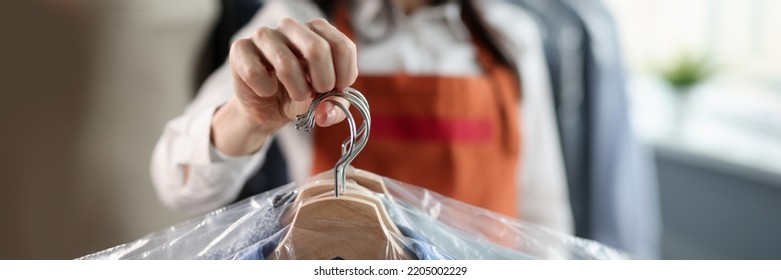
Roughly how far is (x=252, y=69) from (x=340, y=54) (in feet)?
0.16

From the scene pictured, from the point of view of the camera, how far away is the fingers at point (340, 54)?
35 cm

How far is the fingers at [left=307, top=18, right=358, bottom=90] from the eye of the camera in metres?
0.35

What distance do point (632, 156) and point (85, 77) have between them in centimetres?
65

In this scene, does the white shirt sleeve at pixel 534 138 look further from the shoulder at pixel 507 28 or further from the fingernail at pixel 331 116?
the fingernail at pixel 331 116

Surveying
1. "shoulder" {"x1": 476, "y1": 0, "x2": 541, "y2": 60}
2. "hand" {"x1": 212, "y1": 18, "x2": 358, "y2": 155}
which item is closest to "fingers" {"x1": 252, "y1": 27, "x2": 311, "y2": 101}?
"hand" {"x1": 212, "y1": 18, "x2": 358, "y2": 155}

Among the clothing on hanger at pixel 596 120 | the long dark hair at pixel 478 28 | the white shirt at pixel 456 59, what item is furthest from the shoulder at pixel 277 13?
the clothing on hanger at pixel 596 120

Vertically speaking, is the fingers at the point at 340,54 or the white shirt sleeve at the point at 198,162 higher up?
the fingers at the point at 340,54

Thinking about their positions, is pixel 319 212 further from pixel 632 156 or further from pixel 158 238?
pixel 632 156

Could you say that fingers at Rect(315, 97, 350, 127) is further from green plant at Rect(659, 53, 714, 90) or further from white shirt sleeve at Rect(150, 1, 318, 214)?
green plant at Rect(659, 53, 714, 90)

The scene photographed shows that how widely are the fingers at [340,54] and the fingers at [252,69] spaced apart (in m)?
0.03

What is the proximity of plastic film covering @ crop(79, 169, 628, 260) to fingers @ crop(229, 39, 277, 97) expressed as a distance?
69mm

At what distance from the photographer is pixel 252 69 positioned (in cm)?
34

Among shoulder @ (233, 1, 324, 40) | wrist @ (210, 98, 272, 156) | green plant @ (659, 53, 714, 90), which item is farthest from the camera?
green plant @ (659, 53, 714, 90)
